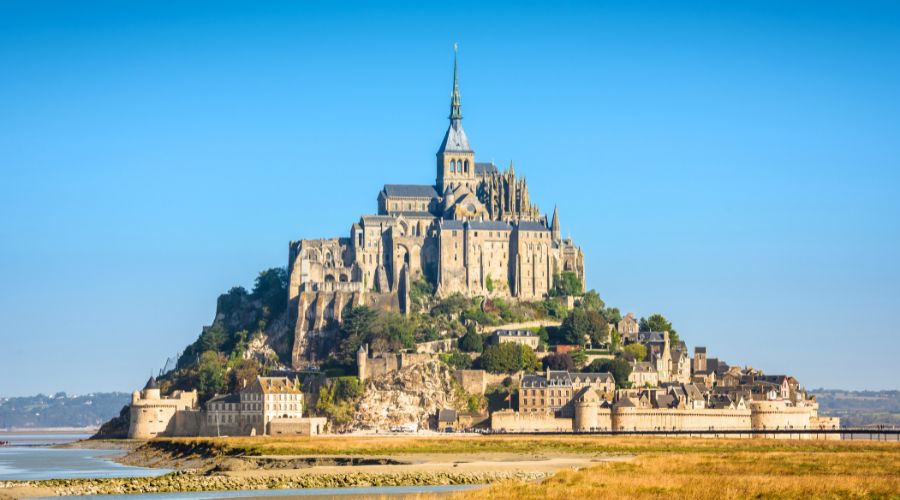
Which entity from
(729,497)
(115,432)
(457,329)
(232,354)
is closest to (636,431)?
(457,329)

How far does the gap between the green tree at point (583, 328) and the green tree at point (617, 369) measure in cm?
461

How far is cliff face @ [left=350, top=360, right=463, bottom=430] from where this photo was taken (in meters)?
115

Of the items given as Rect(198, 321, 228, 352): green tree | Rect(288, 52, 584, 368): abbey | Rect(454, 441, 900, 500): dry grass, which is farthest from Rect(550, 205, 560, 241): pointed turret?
Rect(454, 441, 900, 500): dry grass

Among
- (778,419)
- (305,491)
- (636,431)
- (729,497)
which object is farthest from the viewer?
(778,419)

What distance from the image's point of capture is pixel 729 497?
53.0m

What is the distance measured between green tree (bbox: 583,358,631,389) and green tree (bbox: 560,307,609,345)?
4.61 m

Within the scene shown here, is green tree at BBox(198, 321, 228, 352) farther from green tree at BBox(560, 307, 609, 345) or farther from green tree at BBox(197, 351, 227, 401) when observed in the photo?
green tree at BBox(560, 307, 609, 345)

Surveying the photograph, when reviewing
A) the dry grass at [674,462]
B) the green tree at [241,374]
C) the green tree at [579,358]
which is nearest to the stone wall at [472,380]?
the green tree at [579,358]

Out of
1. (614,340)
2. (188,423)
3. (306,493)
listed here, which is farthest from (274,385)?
(306,493)

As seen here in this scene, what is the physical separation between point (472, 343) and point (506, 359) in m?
4.80

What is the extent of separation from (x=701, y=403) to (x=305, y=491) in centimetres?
5917

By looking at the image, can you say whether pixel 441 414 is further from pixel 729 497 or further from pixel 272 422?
pixel 729 497

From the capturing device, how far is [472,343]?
406ft

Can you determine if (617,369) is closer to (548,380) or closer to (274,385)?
(548,380)
